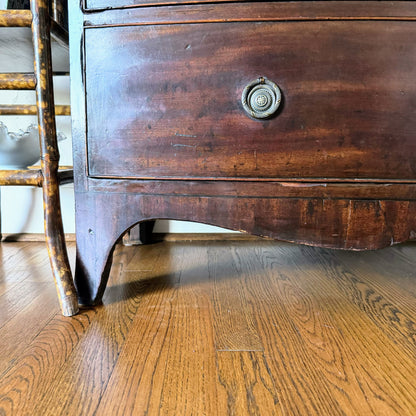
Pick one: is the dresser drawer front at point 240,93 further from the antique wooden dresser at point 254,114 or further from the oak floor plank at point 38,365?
the oak floor plank at point 38,365

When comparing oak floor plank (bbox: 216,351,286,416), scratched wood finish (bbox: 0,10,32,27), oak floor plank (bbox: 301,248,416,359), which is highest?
scratched wood finish (bbox: 0,10,32,27)

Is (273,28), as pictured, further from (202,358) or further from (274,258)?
(274,258)

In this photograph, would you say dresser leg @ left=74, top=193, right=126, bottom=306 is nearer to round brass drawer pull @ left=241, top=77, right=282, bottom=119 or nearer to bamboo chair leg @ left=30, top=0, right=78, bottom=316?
bamboo chair leg @ left=30, top=0, right=78, bottom=316

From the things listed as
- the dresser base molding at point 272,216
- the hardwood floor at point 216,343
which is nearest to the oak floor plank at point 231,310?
the hardwood floor at point 216,343

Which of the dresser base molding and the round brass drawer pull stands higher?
the round brass drawer pull

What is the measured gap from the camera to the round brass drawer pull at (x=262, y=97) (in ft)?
2.07

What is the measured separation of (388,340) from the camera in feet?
1.98

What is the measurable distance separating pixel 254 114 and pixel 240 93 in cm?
4

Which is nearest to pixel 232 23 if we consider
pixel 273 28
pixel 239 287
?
pixel 273 28

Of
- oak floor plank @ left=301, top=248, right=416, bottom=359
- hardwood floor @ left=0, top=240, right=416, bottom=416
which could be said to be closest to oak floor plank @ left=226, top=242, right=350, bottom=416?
hardwood floor @ left=0, top=240, right=416, bottom=416

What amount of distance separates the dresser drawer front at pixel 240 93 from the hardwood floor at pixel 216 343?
246 mm

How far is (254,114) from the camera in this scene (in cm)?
64

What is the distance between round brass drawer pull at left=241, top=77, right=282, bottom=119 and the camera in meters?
0.63

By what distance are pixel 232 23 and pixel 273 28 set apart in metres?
0.07
